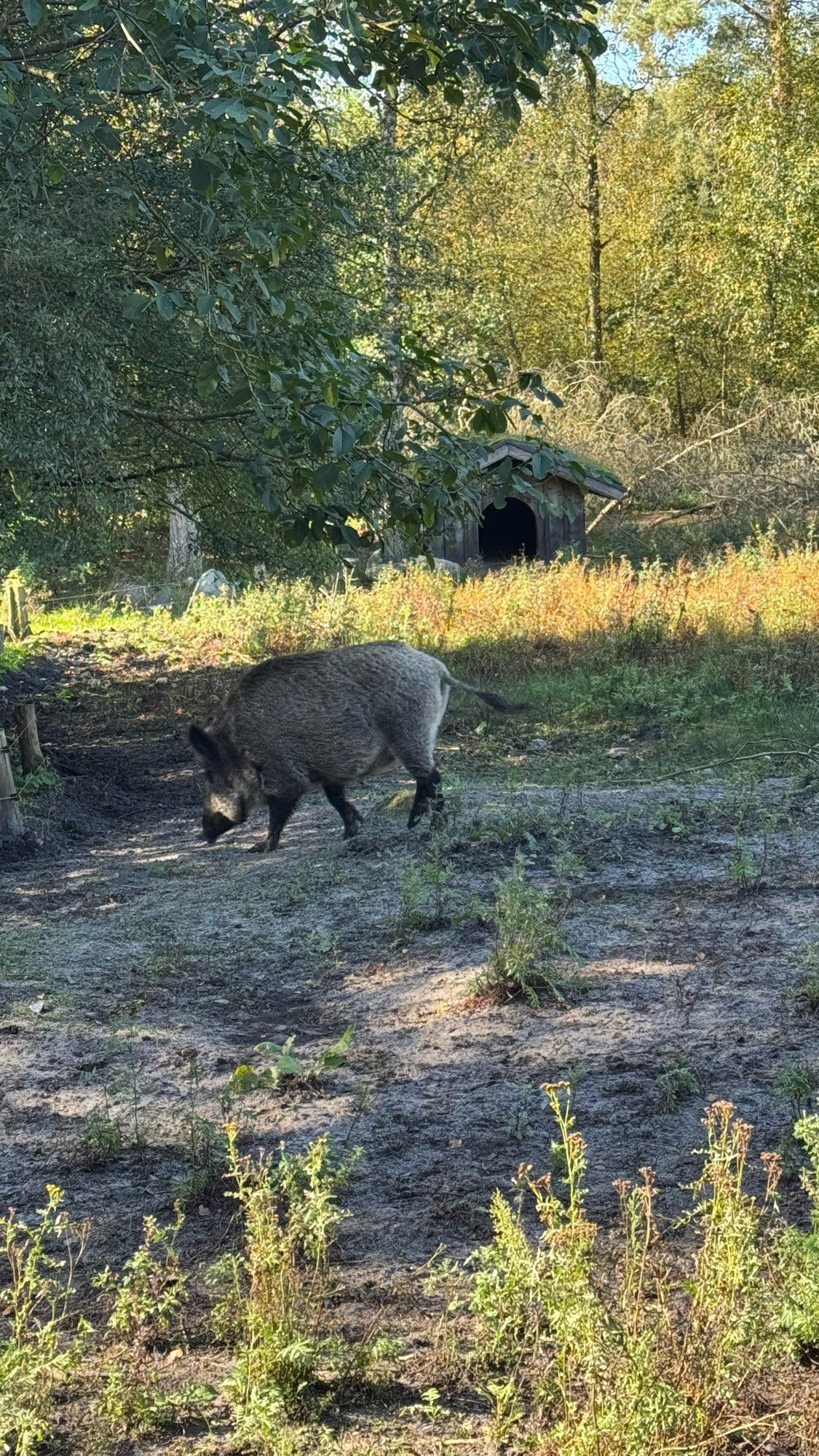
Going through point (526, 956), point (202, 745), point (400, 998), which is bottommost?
point (400, 998)

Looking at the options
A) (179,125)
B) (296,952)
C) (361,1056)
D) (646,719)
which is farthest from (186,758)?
(179,125)

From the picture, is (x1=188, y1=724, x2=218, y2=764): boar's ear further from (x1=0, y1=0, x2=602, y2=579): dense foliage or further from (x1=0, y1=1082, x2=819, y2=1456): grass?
(x1=0, y1=1082, x2=819, y2=1456): grass

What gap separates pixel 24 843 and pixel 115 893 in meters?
1.83

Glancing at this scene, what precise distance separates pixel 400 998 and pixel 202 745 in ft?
12.1

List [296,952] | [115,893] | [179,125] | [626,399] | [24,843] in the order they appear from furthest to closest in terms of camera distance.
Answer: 1. [626,399]
2. [24,843]
3. [115,893]
4. [296,952]
5. [179,125]

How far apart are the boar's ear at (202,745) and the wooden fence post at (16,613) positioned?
41.9ft

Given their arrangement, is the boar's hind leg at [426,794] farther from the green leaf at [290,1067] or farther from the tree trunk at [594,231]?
the tree trunk at [594,231]

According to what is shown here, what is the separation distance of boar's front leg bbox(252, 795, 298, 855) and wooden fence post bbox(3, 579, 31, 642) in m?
12.9

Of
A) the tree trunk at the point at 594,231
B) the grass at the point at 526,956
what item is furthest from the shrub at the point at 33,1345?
the tree trunk at the point at 594,231

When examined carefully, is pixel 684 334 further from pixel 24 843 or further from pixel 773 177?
pixel 24 843

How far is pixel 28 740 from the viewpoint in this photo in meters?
11.9

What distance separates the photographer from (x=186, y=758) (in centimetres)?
1298

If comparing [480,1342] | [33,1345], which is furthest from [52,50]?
[480,1342]

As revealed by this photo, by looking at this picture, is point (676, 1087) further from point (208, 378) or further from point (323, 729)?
point (323, 729)
